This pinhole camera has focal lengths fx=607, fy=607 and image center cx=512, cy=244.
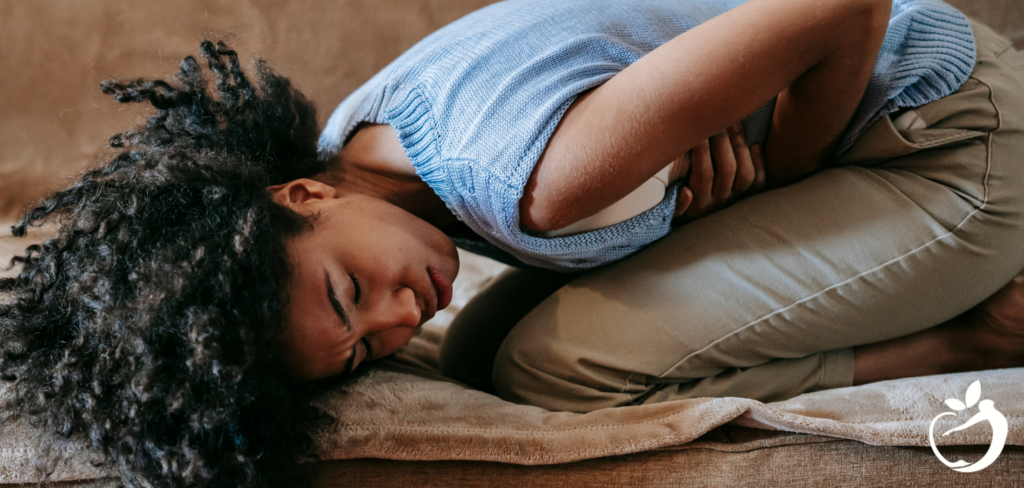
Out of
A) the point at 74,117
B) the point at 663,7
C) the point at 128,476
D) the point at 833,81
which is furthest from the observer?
the point at 74,117

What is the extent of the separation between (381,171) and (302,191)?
0.11 metres

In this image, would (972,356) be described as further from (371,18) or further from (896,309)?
(371,18)

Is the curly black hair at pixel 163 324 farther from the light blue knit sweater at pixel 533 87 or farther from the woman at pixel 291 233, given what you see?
the light blue knit sweater at pixel 533 87

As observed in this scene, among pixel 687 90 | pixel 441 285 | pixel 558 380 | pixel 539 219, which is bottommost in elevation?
pixel 558 380

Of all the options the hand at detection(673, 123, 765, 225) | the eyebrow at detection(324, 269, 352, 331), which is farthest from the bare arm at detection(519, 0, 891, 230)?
the eyebrow at detection(324, 269, 352, 331)

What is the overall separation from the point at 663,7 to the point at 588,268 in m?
0.37

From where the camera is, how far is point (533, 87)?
26.8 inches

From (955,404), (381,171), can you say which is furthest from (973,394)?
(381,171)

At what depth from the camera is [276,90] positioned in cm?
89

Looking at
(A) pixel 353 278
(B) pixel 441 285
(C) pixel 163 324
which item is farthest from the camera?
(B) pixel 441 285

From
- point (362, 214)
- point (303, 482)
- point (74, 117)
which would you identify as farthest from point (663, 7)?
point (74, 117)

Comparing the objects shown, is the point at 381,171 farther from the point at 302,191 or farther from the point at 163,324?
the point at 163,324

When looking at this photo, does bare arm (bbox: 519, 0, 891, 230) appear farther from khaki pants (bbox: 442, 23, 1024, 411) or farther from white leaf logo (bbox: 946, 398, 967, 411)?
white leaf logo (bbox: 946, 398, 967, 411)

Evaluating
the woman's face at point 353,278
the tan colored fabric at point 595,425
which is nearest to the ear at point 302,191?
the woman's face at point 353,278
